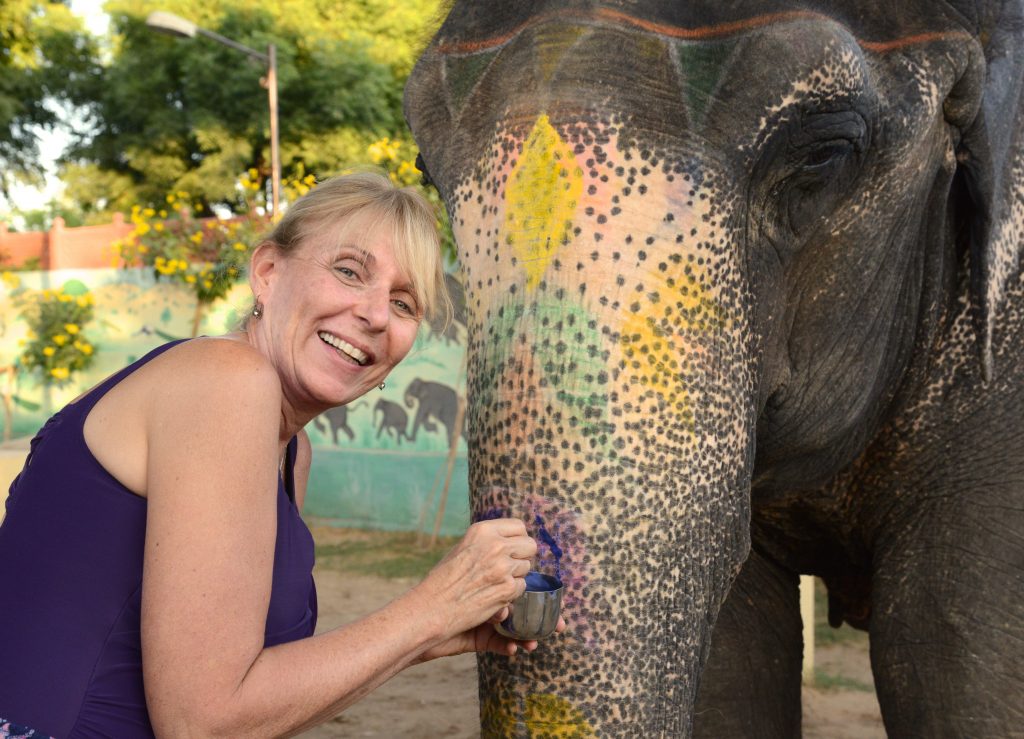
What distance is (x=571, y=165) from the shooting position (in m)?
1.67

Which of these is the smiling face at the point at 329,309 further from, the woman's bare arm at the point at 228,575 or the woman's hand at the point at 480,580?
the woman's hand at the point at 480,580

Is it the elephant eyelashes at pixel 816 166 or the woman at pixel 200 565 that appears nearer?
the woman at pixel 200 565

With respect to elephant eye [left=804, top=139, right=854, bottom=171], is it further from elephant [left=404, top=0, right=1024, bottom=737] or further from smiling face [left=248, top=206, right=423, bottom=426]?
smiling face [left=248, top=206, right=423, bottom=426]

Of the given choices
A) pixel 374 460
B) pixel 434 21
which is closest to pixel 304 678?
pixel 434 21

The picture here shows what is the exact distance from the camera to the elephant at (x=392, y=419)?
443 inches

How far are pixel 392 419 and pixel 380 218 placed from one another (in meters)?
9.64

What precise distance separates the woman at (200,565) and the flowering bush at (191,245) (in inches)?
403

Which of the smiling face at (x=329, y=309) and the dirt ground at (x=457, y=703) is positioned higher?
the smiling face at (x=329, y=309)

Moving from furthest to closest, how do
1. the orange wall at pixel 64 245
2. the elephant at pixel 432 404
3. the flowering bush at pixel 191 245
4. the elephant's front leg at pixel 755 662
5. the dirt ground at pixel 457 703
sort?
the orange wall at pixel 64 245 → the flowering bush at pixel 191 245 → the elephant at pixel 432 404 → the dirt ground at pixel 457 703 → the elephant's front leg at pixel 755 662

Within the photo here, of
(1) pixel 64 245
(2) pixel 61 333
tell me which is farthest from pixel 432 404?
(1) pixel 64 245

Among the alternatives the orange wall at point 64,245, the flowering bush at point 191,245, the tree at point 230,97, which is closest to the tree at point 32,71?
the tree at point 230,97

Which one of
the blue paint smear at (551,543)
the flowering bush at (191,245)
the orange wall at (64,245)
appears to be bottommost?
the blue paint smear at (551,543)

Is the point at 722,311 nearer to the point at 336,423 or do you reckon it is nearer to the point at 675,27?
the point at 675,27

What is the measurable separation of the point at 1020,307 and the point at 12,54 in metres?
24.8
